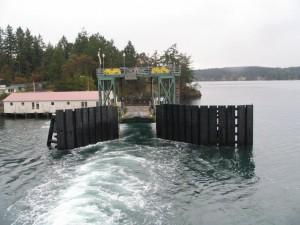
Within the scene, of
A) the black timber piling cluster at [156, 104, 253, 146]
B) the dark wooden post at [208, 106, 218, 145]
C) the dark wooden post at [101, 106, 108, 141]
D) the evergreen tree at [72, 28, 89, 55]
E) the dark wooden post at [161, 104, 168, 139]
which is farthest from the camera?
the evergreen tree at [72, 28, 89, 55]

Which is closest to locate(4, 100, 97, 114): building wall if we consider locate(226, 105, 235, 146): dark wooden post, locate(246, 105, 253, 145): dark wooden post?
locate(226, 105, 235, 146): dark wooden post

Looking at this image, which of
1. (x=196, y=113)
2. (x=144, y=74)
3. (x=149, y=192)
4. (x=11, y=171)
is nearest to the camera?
(x=149, y=192)

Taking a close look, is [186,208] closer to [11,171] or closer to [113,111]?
[11,171]

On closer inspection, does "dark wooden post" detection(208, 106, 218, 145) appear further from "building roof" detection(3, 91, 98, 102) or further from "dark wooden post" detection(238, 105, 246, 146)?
"building roof" detection(3, 91, 98, 102)

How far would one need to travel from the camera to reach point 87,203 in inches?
624

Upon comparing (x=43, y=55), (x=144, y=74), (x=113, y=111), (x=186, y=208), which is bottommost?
(x=186, y=208)

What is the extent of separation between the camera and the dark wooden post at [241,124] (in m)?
28.3

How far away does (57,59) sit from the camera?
96.4m

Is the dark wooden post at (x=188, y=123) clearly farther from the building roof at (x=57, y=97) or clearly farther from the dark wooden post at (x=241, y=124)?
the building roof at (x=57, y=97)

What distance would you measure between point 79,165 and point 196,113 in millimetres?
11908

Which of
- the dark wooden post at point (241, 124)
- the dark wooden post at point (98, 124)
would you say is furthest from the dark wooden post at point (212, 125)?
the dark wooden post at point (98, 124)

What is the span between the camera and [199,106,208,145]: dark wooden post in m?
29.1

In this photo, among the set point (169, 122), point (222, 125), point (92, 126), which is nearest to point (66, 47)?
point (92, 126)

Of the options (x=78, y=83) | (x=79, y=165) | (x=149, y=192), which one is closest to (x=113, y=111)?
(x=79, y=165)
